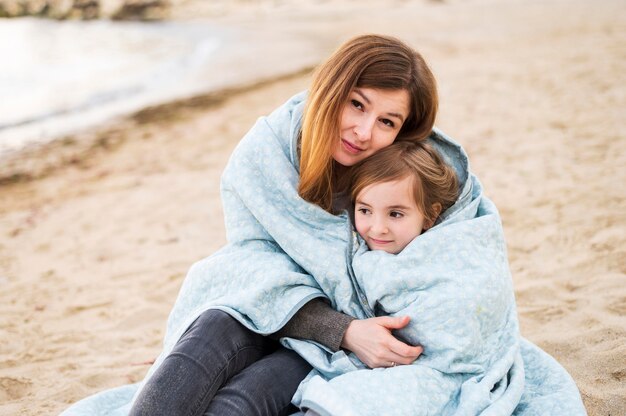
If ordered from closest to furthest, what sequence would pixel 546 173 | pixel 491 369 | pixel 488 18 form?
pixel 491 369 < pixel 546 173 < pixel 488 18

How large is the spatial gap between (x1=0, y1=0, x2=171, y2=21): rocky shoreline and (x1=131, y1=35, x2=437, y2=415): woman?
27.2m

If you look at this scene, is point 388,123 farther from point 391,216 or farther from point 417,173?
point 391,216

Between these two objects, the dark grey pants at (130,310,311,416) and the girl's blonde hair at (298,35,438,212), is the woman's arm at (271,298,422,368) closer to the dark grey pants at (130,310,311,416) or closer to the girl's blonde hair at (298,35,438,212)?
the dark grey pants at (130,310,311,416)

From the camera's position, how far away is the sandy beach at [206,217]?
3.36 metres

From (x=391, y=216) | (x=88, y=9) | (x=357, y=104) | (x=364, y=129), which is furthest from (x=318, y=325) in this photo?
(x=88, y=9)

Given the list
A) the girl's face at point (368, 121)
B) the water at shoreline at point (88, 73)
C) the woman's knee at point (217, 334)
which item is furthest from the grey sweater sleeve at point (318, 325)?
the water at shoreline at point (88, 73)

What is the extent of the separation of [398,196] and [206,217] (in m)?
3.22

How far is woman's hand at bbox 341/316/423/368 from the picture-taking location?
7.46 feet

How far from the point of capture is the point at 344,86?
2.51m

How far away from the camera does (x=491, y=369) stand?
7.77ft

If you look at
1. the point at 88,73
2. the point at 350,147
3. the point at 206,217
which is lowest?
the point at 88,73

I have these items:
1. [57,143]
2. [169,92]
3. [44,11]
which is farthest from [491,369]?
[44,11]

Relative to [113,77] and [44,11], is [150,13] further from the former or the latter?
[113,77]

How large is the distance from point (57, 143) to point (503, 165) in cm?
528
